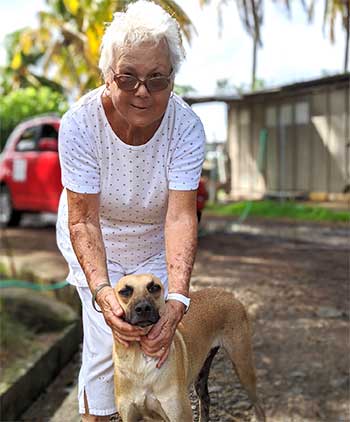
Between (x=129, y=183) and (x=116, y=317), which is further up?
(x=129, y=183)

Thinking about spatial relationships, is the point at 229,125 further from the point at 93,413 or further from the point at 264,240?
the point at 93,413

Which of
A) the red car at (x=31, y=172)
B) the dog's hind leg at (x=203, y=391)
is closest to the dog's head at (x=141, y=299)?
the dog's hind leg at (x=203, y=391)

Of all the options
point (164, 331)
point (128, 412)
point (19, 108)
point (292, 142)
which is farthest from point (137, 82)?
point (19, 108)

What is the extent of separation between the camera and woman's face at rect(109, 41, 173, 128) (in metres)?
2.56

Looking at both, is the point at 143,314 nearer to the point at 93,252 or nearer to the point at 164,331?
the point at 164,331

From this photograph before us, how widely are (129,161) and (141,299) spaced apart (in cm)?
60

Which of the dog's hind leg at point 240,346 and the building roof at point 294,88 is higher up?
the building roof at point 294,88

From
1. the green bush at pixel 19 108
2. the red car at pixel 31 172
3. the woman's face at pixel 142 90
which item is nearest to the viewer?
the woman's face at pixel 142 90

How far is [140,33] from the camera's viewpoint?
8.31ft

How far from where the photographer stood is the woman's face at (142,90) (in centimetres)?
256

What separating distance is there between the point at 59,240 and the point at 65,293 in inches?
185

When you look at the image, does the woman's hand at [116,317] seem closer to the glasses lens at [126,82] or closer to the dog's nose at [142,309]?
the dog's nose at [142,309]

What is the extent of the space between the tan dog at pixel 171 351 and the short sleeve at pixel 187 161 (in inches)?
16.4

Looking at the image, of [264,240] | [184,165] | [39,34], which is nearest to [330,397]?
[184,165]
